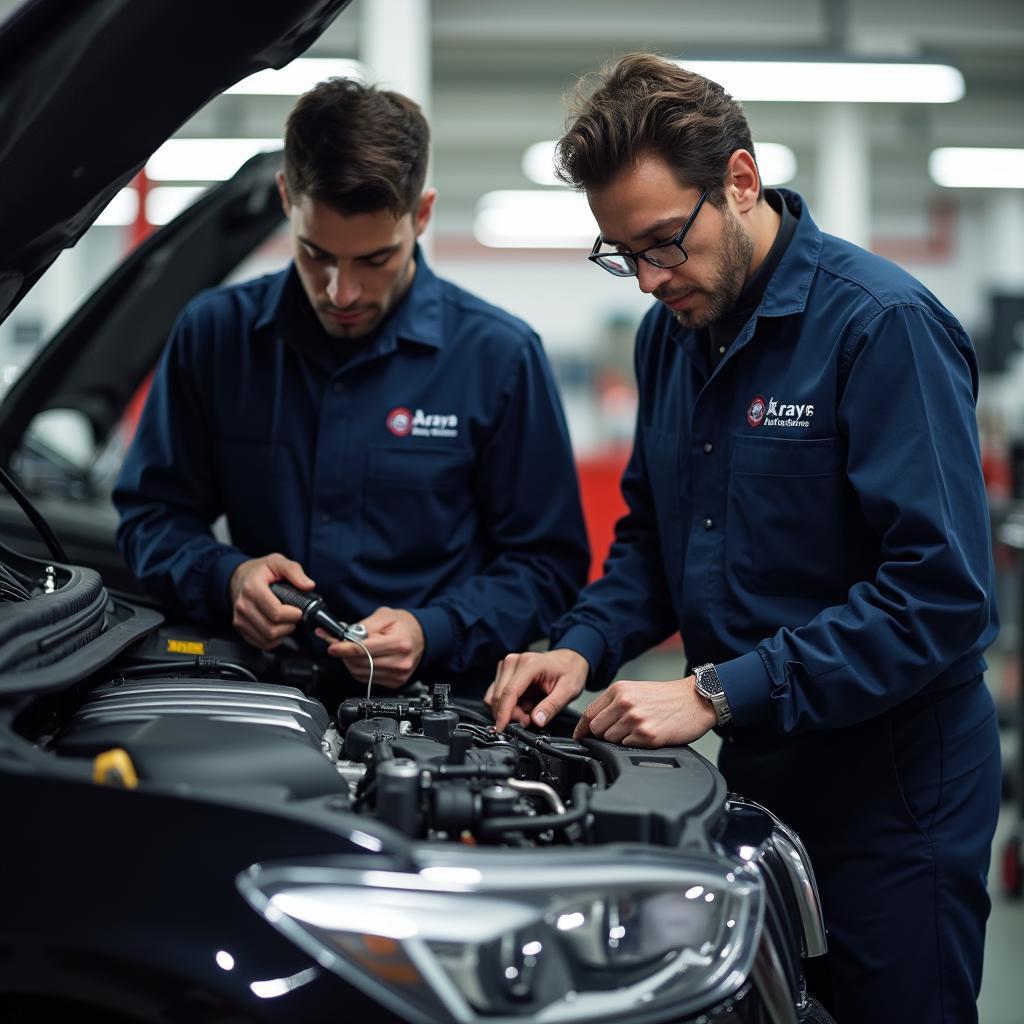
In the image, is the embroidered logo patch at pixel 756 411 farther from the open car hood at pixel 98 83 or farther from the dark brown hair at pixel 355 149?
the open car hood at pixel 98 83

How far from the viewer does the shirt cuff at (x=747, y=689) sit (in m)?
1.53

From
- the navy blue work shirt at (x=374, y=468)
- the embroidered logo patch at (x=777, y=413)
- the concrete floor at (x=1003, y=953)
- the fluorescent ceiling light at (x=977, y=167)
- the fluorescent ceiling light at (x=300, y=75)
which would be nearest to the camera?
the embroidered logo patch at (x=777, y=413)

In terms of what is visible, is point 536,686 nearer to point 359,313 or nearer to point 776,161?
point 359,313

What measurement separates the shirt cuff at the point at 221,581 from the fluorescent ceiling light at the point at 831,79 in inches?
196

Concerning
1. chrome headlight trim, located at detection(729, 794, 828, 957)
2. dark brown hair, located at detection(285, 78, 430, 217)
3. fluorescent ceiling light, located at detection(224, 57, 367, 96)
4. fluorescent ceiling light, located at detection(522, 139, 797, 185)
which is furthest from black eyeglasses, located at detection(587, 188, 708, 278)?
fluorescent ceiling light, located at detection(522, 139, 797, 185)

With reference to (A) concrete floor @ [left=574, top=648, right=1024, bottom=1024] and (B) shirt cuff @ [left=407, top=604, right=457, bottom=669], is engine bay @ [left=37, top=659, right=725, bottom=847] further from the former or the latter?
(A) concrete floor @ [left=574, top=648, right=1024, bottom=1024]

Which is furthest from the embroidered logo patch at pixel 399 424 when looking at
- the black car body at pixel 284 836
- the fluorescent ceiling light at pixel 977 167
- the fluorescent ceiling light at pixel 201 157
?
the fluorescent ceiling light at pixel 977 167

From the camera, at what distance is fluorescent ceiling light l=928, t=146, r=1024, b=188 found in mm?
10359

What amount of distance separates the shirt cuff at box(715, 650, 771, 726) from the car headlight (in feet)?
1.32

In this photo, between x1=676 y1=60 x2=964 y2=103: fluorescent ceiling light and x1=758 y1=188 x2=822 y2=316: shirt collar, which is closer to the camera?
x1=758 y1=188 x2=822 y2=316: shirt collar

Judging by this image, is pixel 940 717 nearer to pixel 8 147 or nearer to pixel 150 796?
pixel 150 796

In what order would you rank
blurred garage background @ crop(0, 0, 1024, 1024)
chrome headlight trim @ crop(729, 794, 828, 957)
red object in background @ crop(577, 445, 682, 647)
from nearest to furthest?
chrome headlight trim @ crop(729, 794, 828, 957) < blurred garage background @ crop(0, 0, 1024, 1024) < red object in background @ crop(577, 445, 682, 647)

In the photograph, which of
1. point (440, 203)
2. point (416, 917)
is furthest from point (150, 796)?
point (440, 203)

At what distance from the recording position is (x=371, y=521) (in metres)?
2.10
